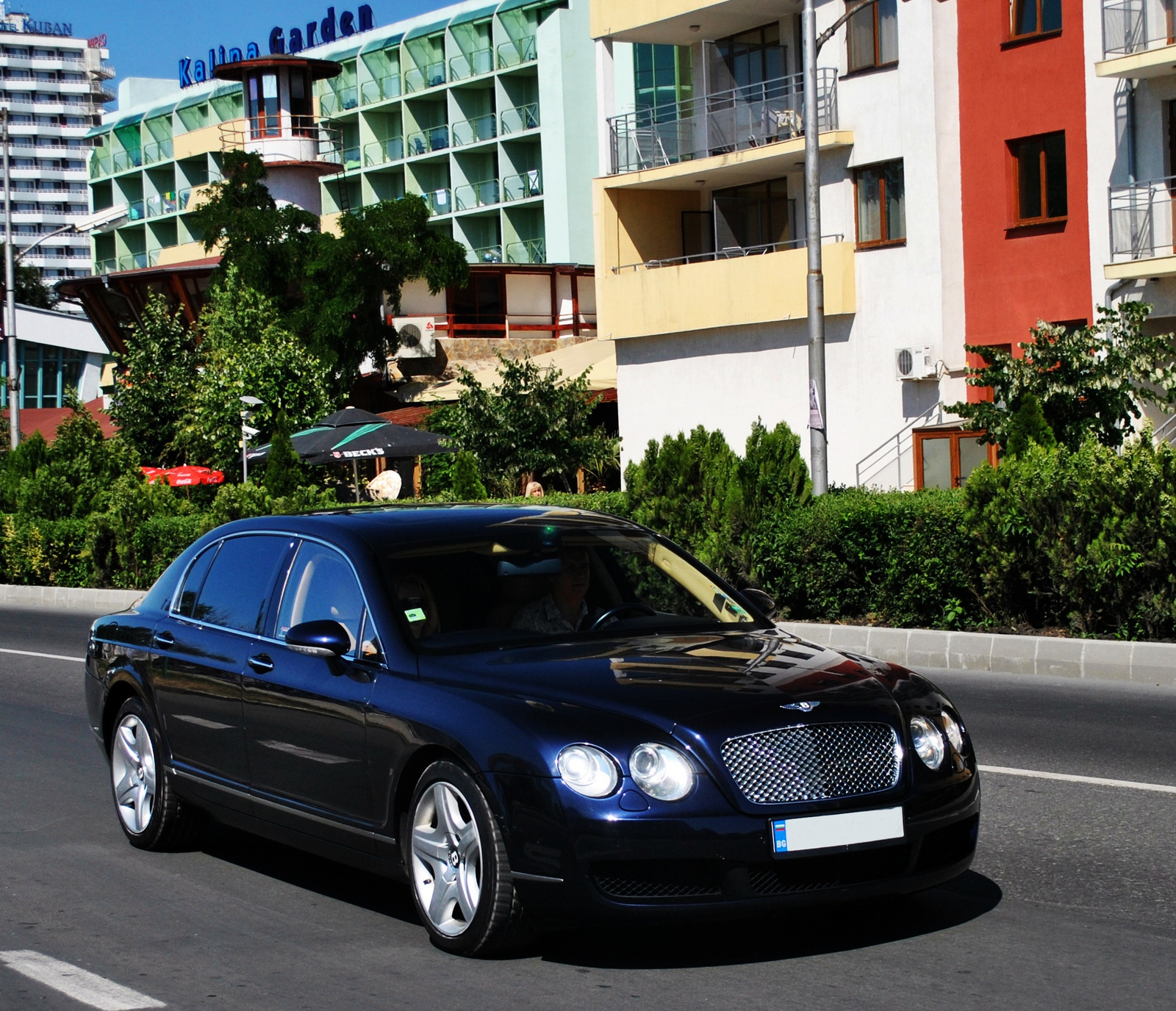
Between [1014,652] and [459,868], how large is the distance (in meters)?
9.39

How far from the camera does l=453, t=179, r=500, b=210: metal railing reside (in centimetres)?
7094

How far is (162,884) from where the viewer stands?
266 inches

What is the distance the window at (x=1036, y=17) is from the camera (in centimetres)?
2780

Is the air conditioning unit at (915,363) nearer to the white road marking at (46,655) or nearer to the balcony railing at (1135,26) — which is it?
the balcony railing at (1135,26)

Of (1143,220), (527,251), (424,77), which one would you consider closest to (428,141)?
(424,77)

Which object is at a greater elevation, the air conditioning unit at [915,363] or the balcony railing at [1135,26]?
the balcony railing at [1135,26]

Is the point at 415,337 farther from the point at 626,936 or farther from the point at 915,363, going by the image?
the point at 626,936

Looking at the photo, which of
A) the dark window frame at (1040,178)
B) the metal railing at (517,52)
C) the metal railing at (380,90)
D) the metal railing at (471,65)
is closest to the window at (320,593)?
the dark window frame at (1040,178)

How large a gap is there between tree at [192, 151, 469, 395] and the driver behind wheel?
135 feet

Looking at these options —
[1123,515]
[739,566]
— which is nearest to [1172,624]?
[1123,515]

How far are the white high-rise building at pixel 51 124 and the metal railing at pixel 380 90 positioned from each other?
10005 cm

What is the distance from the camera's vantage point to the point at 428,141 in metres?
74.6

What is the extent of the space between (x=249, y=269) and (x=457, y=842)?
149ft

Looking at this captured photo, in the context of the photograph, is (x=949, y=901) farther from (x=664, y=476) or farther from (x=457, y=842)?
(x=664, y=476)
